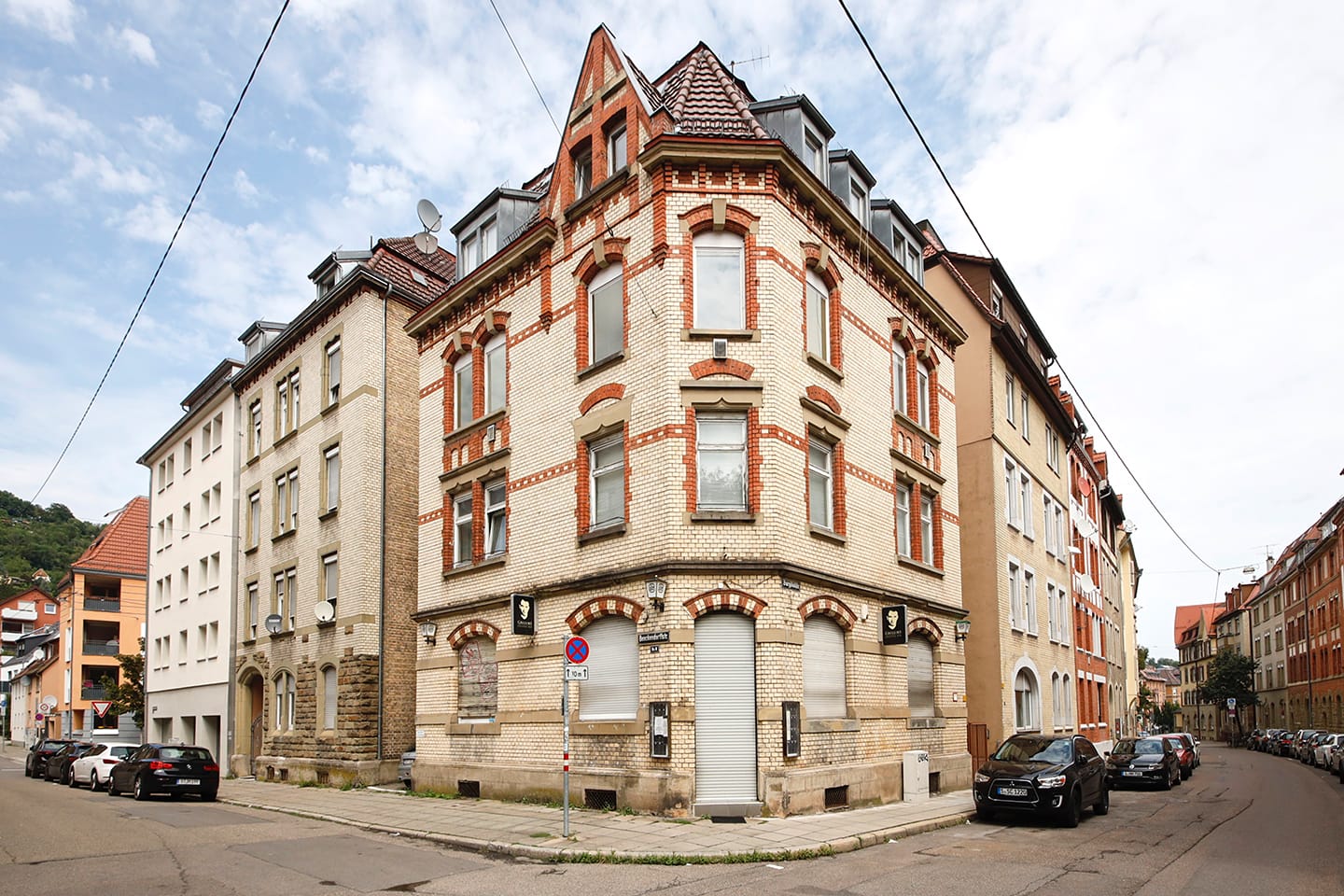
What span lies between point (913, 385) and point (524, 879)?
1516 cm

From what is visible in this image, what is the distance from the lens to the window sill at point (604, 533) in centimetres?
1816

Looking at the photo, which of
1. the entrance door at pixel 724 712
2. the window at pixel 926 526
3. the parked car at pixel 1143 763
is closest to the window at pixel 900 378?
the window at pixel 926 526

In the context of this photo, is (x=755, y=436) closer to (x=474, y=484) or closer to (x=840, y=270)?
(x=840, y=270)

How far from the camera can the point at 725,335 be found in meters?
17.9

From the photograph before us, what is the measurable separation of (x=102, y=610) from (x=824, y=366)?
2319 inches

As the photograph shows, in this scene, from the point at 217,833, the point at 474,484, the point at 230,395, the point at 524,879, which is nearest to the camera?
the point at 524,879

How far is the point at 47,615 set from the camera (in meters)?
101

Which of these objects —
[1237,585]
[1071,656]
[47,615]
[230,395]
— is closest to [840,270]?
[1071,656]

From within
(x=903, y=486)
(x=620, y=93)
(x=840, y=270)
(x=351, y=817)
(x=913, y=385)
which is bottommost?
(x=351, y=817)

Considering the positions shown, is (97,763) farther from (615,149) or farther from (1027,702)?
(1027,702)

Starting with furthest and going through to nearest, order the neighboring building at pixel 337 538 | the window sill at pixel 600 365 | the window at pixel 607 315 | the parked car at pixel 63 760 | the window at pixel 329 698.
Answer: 1. the parked car at pixel 63 760
2. the window at pixel 329 698
3. the neighboring building at pixel 337 538
4. the window at pixel 607 315
5. the window sill at pixel 600 365

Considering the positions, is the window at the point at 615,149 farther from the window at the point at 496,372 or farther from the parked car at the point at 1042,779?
the parked car at the point at 1042,779

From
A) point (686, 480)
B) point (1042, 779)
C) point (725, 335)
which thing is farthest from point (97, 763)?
point (1042, 779)

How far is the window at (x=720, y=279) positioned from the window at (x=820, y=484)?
2.71m
